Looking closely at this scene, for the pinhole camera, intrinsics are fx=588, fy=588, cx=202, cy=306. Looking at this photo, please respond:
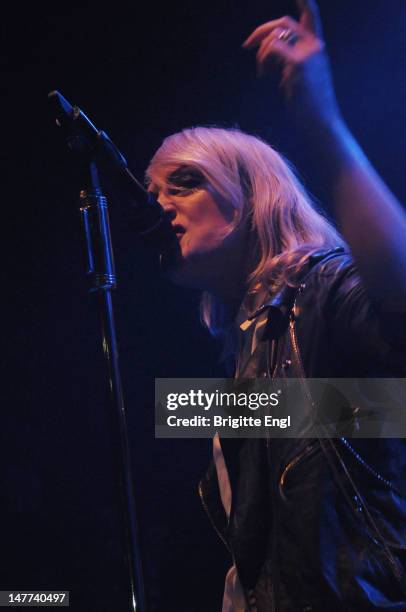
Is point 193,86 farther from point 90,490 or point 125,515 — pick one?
point 125,515

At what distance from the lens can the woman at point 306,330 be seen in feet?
2.72

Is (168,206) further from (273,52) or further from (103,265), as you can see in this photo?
(273,52)

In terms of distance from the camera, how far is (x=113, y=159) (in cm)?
123

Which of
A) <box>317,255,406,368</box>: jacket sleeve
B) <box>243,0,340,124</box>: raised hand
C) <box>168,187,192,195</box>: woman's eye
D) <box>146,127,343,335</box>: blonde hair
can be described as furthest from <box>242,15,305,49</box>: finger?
<box>168,187,192,195</box>: woman's eye

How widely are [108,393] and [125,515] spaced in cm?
22

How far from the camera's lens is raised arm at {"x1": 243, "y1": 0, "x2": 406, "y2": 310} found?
2.64ft

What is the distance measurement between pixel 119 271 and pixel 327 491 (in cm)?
200

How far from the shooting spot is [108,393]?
112cm

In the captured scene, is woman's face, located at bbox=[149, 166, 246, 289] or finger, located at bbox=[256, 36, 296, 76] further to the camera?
woman's face, located at bbox=[149, 166, 246, 289]

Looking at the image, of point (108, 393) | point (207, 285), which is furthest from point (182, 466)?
point (108, 393)

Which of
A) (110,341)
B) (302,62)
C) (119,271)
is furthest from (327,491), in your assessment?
(119,271)

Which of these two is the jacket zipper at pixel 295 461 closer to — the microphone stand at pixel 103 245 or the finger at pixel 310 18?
the microphone stand at pixel 103 245

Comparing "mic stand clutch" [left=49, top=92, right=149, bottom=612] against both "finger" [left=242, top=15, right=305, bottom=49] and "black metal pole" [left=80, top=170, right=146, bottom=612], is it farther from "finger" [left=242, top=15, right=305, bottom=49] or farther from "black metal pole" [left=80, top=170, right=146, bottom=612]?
"finger" [left=242, top=15, right=305, bottom=49]

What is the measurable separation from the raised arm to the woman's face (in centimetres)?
69
